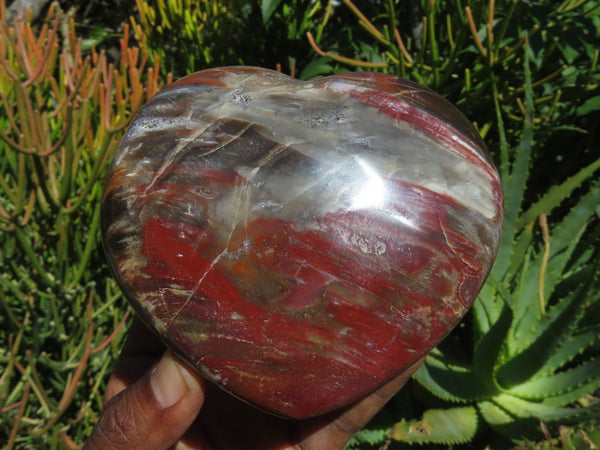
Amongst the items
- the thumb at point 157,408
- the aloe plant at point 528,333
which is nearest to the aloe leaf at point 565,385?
the aloe plant at point 528,333

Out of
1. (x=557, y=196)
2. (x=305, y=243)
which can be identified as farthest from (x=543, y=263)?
(x=305, y=243)

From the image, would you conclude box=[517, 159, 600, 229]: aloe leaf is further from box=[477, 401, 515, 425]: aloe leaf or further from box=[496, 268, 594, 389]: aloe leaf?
box=[477, 401, 515, 425]: aloe leaf

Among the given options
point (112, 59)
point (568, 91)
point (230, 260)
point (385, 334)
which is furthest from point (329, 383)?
point (112, 59)

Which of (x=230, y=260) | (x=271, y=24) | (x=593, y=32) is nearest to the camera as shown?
(x=230, y=260)

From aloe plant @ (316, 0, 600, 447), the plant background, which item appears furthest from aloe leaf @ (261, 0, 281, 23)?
aloe plant @ (316, 0, 600, 447)

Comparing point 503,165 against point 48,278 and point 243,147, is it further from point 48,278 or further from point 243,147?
point 48,278

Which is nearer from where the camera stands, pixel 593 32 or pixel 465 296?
pixel 465 296
